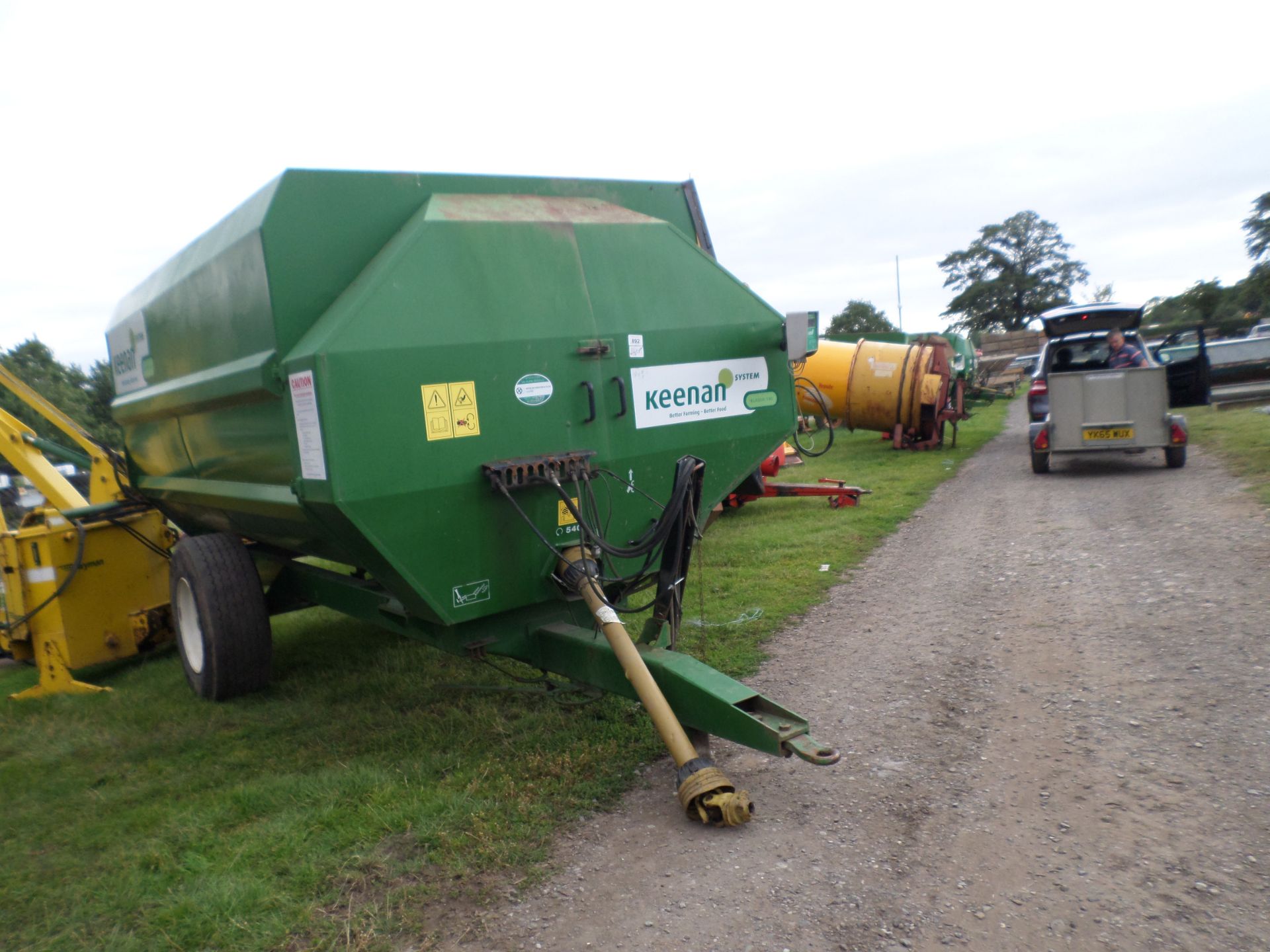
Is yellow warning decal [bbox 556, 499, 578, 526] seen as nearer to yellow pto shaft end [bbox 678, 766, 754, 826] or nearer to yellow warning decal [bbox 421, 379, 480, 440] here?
Result: yellow warning decal [bbox 421, 379, 480, 440]

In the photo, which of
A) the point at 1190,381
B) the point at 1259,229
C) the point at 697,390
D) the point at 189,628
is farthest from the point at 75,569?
the point at 1259,229

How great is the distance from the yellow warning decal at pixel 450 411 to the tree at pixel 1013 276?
7402 centimetres

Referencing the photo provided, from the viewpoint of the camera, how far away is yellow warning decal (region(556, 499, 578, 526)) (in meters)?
4.12

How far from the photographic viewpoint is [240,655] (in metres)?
5.19

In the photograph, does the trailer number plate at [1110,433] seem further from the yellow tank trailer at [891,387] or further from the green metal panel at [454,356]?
the green metal panel at [454,356]

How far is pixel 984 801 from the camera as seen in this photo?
3381 millimetres

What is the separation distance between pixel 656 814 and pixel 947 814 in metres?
1.07

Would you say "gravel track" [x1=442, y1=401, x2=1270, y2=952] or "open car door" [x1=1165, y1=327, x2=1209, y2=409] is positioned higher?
"open car door" [x1=1165, y1=327, x2=1209, y2=409]

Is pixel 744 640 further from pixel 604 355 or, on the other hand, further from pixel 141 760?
pixel 141 760

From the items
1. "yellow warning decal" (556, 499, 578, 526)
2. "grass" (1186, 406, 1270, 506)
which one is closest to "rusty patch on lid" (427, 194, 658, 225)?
"yellow warning decal" (556, 499, 578, 526)

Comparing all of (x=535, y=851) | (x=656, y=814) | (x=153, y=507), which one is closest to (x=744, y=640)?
(x=656, y=814)

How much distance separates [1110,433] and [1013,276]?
226 feet

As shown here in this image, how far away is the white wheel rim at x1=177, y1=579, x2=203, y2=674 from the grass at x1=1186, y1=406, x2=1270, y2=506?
848 cm

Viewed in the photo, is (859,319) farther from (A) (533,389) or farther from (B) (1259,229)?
(A) (533,389)
